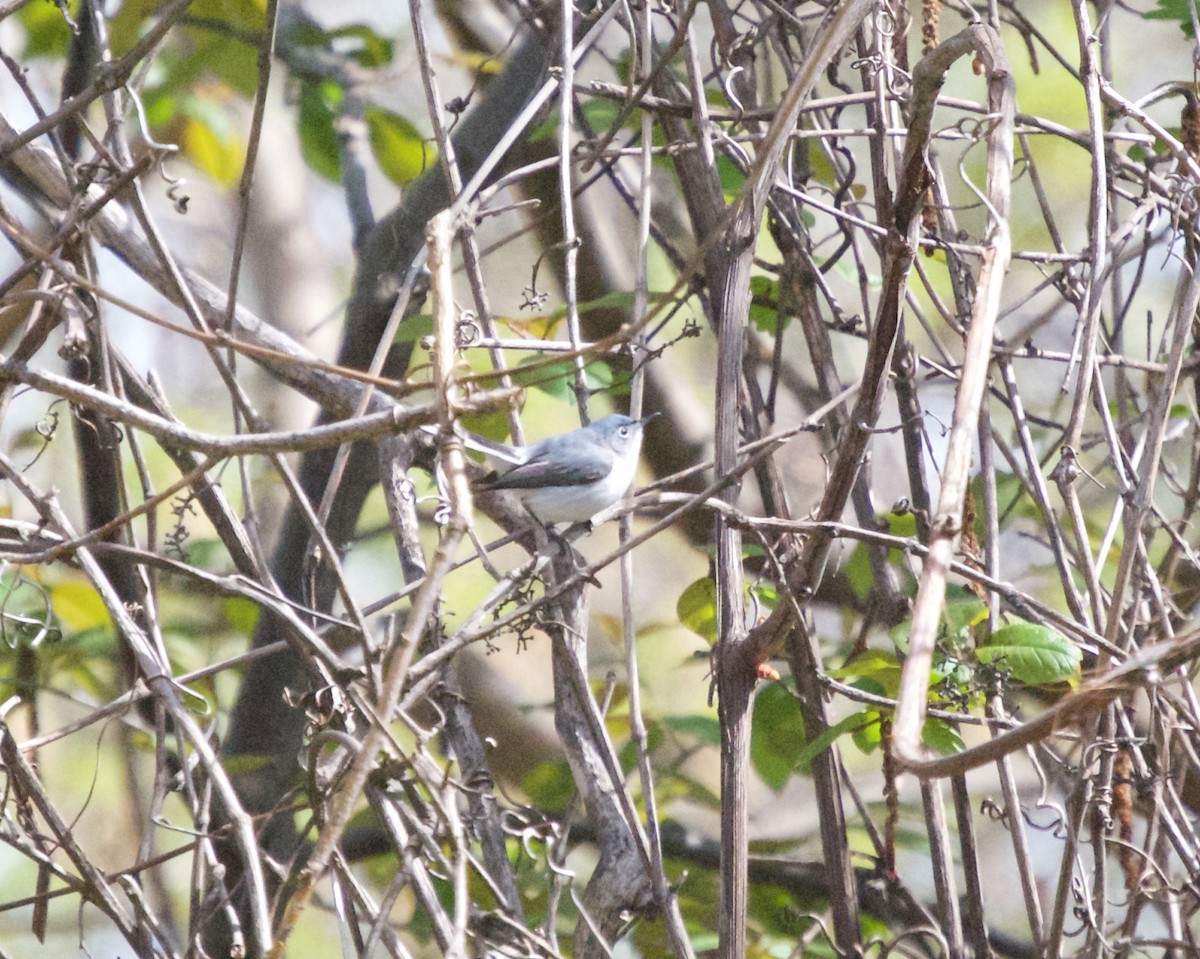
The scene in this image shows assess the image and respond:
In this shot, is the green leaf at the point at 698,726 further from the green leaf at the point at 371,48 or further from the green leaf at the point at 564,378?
the green leaf at the point at 371,48

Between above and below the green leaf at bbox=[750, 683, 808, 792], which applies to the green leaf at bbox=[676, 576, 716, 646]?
above

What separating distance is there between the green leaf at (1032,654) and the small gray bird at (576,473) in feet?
5.12

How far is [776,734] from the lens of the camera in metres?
2.81

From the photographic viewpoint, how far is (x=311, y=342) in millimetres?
6227

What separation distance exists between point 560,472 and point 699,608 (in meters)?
0.95

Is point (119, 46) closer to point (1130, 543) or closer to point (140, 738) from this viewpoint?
point (140, 738)

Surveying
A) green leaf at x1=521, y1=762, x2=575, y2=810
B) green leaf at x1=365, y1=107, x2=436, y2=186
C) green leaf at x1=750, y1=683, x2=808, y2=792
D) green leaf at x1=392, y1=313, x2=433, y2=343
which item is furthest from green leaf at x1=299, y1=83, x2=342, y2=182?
green leaf at x1=750, y1=683, x2=808, y2=792

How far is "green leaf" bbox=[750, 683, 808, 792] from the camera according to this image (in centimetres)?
274

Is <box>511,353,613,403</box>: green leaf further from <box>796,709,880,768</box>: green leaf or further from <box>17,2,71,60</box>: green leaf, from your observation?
<box>17,2,71,60</box>: green leaf

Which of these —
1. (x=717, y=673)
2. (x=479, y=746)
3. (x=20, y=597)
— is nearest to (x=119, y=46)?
(x=20, y=597)

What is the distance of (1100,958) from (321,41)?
154 inches

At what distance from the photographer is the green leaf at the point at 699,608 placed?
9.29 feet

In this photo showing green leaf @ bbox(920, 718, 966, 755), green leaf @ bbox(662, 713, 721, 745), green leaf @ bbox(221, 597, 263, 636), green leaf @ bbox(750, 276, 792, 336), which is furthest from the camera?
green leaf @ bbox(221, 597, 263, 636)

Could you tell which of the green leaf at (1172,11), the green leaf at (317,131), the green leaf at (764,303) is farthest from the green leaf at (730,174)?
the green leaf at (317,131)
